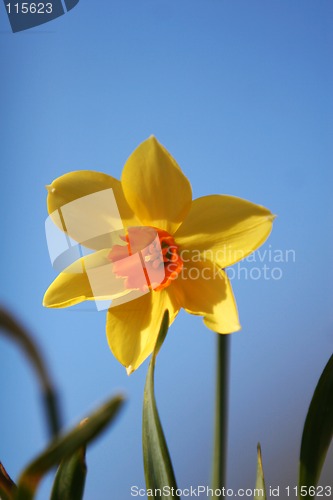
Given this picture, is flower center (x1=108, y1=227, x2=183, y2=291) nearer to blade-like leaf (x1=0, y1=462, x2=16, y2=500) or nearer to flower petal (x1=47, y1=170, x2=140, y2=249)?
flower petal (x1=47, y1=170, x2=140, y2=249)

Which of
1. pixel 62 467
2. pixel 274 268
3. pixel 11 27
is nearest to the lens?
pixel 62 467

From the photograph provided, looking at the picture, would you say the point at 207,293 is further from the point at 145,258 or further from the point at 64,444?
the point at 64,444

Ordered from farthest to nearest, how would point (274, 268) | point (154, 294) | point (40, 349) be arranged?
1. point (274, 268)
2. point (154, 294)
3. point (40, 349)

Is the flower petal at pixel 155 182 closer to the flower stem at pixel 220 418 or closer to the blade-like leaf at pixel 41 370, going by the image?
the flower stem at pixel 220 418

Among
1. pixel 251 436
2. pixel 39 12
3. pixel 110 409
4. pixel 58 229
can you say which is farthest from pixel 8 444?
pixel 110 409

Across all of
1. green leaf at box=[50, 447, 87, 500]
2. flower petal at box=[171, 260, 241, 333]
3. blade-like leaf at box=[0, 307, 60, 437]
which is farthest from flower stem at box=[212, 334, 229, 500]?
blade-like leaf at box=[0, 307, 60, 437]

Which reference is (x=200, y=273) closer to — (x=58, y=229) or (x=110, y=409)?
(x=58, y=229)
